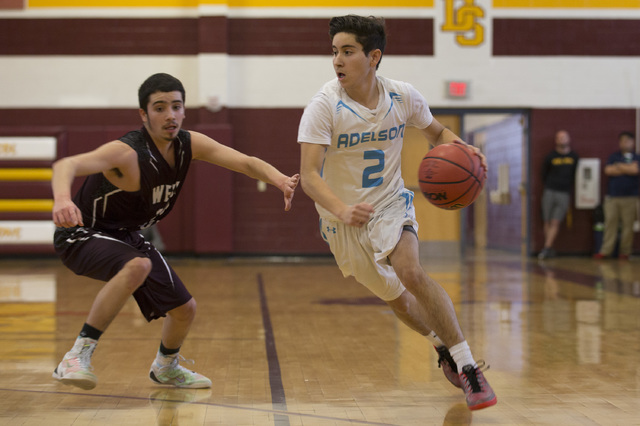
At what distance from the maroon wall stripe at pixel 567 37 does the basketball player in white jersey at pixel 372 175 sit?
886 centimetres

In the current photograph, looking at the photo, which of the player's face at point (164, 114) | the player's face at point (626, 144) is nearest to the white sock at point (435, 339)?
the player's face at point (164, 114)

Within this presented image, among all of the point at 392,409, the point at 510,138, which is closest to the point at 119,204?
the point at 392,409

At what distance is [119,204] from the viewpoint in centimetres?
330

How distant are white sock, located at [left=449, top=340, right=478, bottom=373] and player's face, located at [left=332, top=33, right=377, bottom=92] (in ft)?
4.19

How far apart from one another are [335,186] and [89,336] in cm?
129

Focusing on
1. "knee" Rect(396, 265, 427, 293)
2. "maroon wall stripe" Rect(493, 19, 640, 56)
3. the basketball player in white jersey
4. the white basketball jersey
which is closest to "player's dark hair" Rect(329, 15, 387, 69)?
the basketball player in white jersey

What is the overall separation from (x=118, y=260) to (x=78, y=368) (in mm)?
470

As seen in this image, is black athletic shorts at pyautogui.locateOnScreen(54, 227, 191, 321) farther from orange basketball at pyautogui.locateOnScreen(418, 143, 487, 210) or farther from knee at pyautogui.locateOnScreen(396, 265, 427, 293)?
orange basketball at pyautogui.locateOnScreen(418, 143, 487, 210)

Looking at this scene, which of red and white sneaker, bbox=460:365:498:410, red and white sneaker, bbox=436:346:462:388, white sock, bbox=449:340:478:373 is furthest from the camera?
red and white sneaker, bbox=436:346:462:388

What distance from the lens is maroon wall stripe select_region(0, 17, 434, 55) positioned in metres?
11.5

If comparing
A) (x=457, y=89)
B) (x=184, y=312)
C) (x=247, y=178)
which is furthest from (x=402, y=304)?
(x=457, y=89)

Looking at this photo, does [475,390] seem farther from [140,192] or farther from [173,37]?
[173,37]

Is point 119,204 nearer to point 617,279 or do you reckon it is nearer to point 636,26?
point 617,279

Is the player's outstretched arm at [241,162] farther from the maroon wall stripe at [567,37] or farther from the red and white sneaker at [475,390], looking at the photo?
the maroon wall stripe at [567,37]
